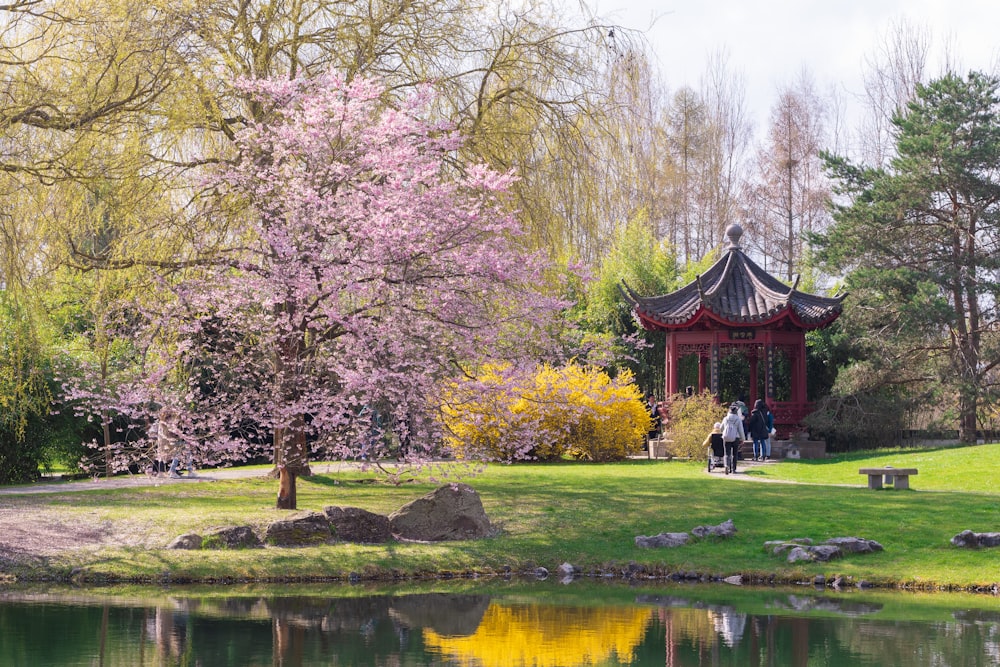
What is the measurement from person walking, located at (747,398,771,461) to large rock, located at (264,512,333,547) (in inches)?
531

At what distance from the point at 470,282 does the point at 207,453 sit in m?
4.56

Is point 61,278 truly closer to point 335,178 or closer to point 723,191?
point 335,178

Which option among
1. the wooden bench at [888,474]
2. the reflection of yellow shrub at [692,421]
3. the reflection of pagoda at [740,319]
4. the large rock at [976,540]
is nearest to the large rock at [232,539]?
the large rock at [976,540]

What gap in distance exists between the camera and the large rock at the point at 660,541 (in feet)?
52.9

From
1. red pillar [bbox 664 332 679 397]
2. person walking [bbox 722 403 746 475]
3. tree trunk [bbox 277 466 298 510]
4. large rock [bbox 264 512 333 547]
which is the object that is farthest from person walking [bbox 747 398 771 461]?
large rock [bbox 264 512 333 547]

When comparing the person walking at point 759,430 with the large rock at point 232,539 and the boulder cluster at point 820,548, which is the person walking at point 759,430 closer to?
the boulder cluster at point 820,548

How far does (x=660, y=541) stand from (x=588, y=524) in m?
1.30

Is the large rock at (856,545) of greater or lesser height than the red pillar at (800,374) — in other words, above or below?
below

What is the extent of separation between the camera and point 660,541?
16.1 metres

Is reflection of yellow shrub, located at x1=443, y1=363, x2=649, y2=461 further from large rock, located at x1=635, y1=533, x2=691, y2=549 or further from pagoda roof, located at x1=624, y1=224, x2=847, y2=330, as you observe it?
large rock, located at x1=635, y1=533, x2=691, y2=549

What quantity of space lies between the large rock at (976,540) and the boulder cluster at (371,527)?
6024 mm

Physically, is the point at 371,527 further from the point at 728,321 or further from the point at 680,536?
the point at 728,321

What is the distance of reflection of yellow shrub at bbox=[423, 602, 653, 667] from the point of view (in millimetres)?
10398

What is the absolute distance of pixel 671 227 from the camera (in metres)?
49.1
